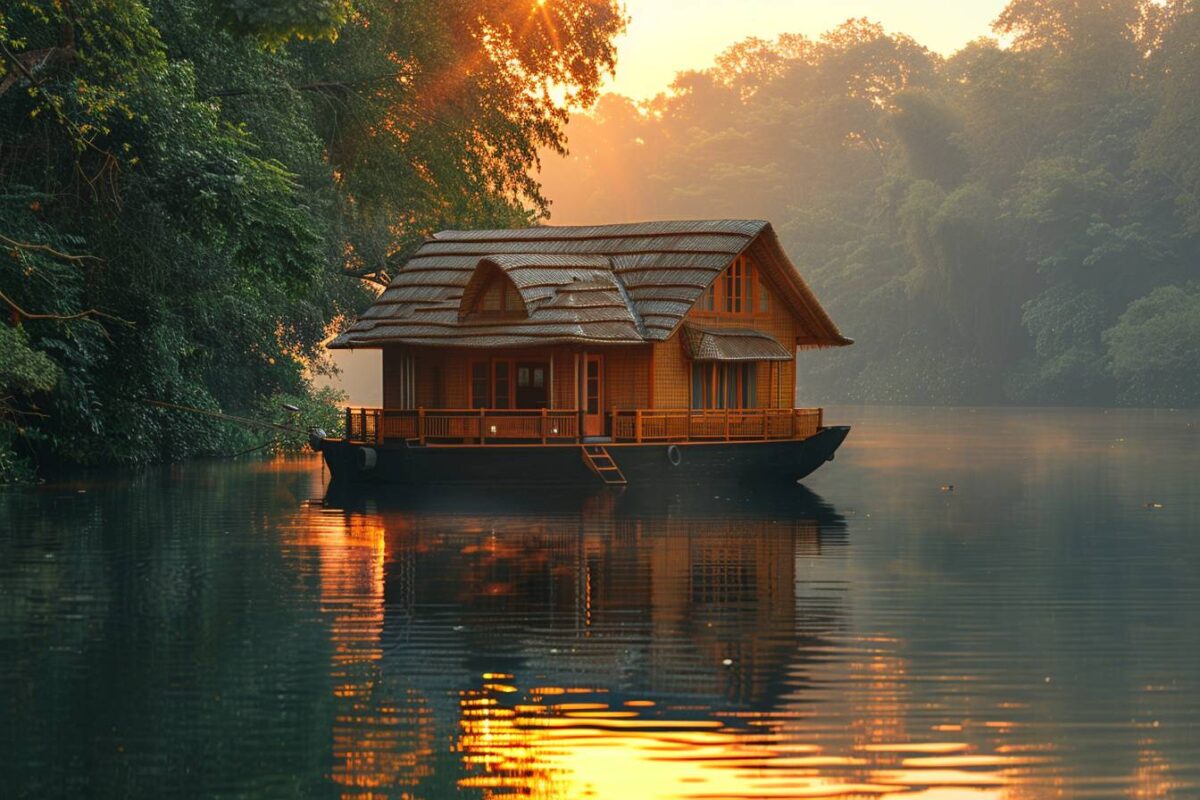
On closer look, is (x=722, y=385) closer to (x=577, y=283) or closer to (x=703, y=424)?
(x=703, y=424)

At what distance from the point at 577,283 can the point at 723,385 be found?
438 centimetres

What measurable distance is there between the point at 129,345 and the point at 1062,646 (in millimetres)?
23838

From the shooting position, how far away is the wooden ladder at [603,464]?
38609 mm

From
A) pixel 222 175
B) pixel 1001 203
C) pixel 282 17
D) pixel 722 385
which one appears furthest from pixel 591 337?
pixel 1001 203

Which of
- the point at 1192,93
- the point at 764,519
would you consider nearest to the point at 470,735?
the point at 764,519

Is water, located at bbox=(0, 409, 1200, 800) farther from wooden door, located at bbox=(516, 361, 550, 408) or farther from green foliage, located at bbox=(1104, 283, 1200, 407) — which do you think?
green foliage, located at bbox=(1104, 283, 1200, 407)

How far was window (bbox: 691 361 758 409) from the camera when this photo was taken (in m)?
42.5

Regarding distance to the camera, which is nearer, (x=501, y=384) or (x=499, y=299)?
(x=499, y=299)

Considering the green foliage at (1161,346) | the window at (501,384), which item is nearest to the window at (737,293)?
the window at (501,384)

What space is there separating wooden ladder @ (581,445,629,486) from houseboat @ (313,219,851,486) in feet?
0.14

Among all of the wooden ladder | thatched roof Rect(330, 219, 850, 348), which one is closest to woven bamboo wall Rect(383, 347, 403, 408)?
thatched roof Rect(330, 219, 850, 348)

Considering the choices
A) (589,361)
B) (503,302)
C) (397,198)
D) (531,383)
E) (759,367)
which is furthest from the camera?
(397,198)

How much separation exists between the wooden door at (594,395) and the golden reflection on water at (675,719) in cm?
1894

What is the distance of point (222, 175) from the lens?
31.6 m
